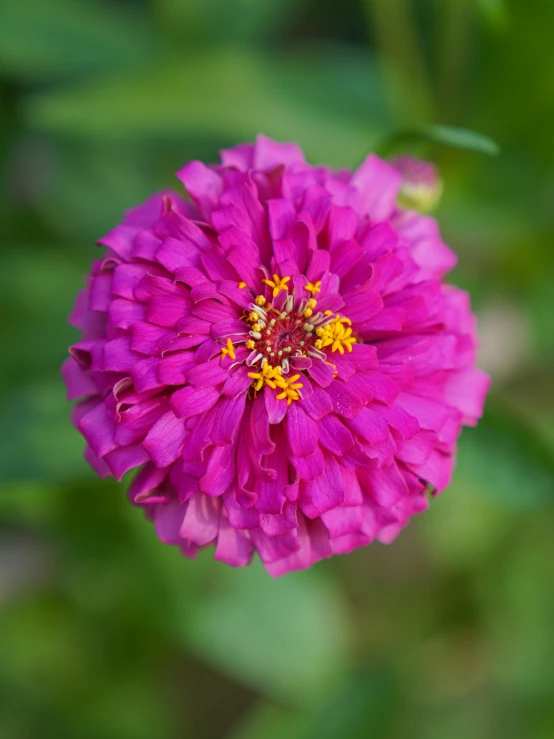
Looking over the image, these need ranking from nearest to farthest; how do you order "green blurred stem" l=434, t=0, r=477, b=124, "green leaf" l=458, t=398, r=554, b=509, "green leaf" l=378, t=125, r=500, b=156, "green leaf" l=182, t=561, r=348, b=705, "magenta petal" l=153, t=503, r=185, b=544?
"magenta petal" l=153, t=503, r=185, b=544 < "green leaf" l=378, t=125, r=500, b=156 < "green leaf" l=458, t=398, r=554, b=509 < "green blurred stem" l=434, t=0, r=477, b=124 < "green leaf" l=182, t=561, r=348, b=705

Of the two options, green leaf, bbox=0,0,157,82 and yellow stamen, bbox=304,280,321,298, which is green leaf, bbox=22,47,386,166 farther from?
yellow stamen, bbox=304,280,321,298

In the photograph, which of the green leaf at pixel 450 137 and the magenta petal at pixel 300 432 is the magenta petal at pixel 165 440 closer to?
the magenta petal at pixel 300 432

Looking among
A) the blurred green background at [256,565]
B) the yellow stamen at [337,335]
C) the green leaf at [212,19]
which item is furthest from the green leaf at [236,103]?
the yellow stamen at [337,335]

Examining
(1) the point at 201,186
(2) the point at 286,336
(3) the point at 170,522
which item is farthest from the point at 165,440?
(1) the point at 201,186

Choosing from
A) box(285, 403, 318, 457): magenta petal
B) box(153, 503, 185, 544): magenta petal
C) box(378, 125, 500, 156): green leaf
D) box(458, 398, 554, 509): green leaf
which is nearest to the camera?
box(285, 403, 318, 457): magenta petal

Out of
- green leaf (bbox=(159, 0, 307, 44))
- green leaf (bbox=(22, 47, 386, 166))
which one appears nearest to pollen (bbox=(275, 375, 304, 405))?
green leaf (bbox=(22, 47, 386, 166))

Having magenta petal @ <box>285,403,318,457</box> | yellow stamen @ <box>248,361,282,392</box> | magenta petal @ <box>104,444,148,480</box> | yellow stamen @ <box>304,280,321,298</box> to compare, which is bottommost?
magenta petal @ <box>285,403,318,457</box>
